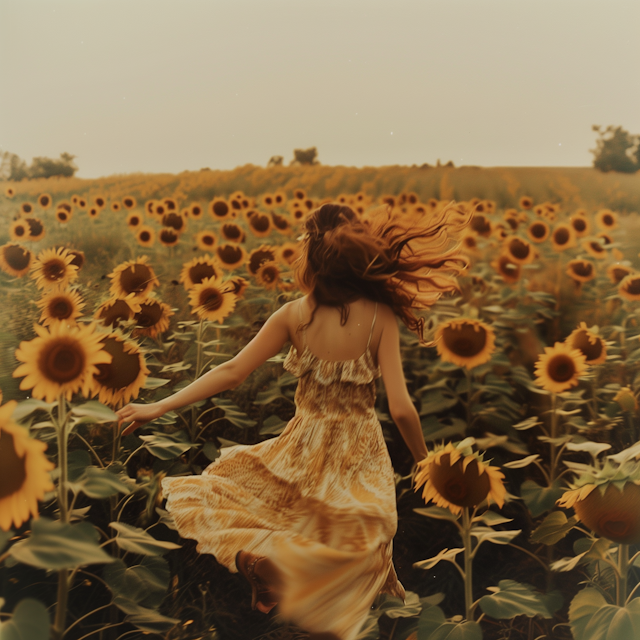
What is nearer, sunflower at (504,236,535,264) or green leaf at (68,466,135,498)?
green leaf at (68,466,135,498)

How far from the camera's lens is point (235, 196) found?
4.42ft

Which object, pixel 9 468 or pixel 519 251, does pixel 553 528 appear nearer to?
pixel 519 251

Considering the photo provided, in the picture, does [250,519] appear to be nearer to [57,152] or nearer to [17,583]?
[17,583]

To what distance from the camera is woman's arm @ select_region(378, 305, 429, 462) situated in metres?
1.09

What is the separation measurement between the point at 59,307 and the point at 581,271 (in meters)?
1.64

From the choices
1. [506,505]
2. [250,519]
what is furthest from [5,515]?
[506,505]

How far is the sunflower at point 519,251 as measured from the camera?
66.1 inches

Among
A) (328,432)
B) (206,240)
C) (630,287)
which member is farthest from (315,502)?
(630,287)

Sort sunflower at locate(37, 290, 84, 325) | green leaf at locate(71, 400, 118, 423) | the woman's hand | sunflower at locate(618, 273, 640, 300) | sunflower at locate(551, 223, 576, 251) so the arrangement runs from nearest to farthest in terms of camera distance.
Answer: green leaf at locate(71, 400, 118, 423)
the woman's hand
sunflower at locate(37, 290, 84, 325)
sunflower at locate(618, 273, 640, 300)
sunflower at locate(551, 223, 576, 251)

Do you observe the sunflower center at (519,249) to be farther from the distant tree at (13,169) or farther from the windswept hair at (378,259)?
the distant tree at (13,169)

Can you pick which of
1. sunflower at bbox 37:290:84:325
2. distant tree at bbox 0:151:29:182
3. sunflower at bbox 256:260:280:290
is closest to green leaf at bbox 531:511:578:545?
sunflower at bbox 256:260:280:290

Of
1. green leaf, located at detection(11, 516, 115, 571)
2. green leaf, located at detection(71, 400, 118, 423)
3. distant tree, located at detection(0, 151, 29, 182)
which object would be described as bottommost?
green leaf, located at detection(11, 516, 115, 571)

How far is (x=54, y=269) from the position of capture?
48.9 inches

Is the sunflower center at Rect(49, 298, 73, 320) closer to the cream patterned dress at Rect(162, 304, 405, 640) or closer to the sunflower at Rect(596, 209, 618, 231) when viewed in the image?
the cream patterned dress at Rect(162, 304, 405, 640)
